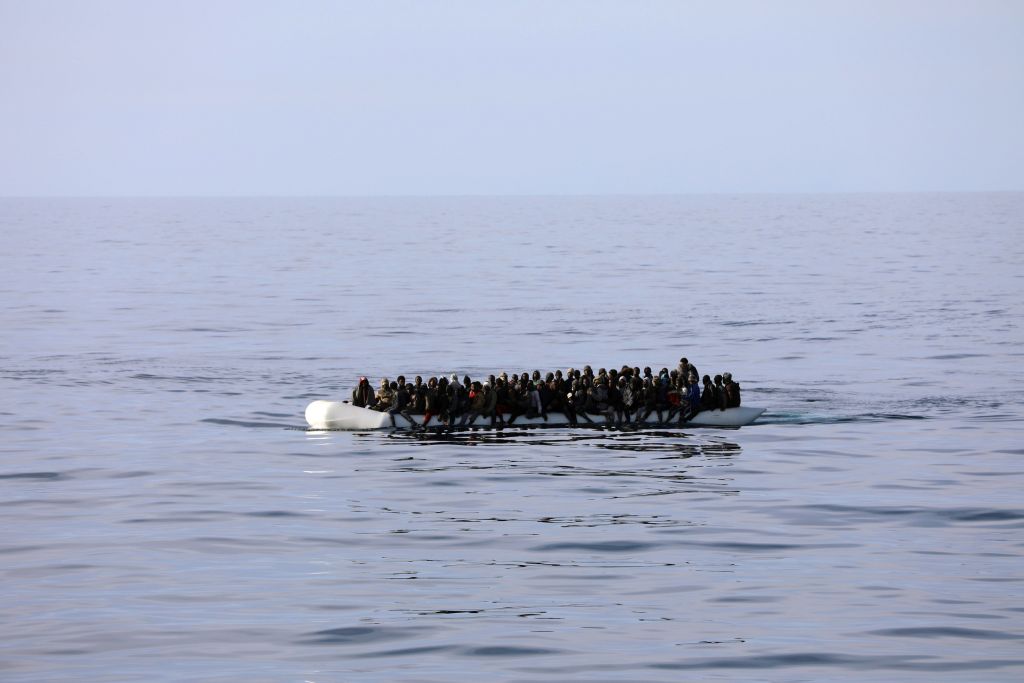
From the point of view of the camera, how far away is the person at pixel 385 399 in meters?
40.5

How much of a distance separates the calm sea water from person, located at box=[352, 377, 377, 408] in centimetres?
114

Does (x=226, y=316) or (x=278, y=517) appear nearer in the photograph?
(x=278, y=517)

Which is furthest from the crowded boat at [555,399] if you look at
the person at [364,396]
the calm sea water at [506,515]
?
the calm sea water at [506,515]

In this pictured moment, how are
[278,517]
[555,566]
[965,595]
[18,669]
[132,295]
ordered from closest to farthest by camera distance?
1. [18,669]
2. [965,595]
3. [555,566]
4. [278,517]
5. [132,295]

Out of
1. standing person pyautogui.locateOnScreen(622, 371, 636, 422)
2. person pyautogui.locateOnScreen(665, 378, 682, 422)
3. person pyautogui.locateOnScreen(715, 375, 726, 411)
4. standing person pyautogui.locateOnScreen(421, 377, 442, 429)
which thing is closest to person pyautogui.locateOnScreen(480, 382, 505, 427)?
standing person pyautogui.locateOnScreen(421, 377, 442, 429)

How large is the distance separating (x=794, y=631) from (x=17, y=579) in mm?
12095

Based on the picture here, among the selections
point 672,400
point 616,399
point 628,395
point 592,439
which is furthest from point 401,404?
point 672,400

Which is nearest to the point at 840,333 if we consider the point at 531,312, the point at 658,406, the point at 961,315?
the point at 961,315

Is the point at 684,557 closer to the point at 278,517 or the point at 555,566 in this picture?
the point at 555,566

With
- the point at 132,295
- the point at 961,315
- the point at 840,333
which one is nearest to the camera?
the point at 840,333

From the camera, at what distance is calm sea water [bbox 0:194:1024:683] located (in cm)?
2003

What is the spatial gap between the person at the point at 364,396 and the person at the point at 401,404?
66 centimetres

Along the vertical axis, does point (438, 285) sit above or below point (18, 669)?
above

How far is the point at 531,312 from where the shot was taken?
81.1 m
